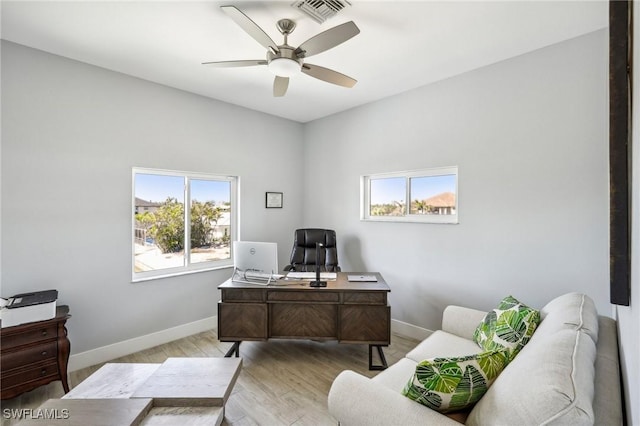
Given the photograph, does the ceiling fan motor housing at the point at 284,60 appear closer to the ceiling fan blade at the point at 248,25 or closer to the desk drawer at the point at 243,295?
the ceiling fan blade at the point at 248,25

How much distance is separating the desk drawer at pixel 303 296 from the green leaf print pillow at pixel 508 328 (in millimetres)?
1175

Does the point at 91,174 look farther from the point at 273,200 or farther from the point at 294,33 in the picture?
the point at 294,33

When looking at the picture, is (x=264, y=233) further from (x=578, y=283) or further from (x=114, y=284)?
(x=578, y=283)

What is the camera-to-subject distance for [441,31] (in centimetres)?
216

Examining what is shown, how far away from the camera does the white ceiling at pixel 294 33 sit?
192 centimetres

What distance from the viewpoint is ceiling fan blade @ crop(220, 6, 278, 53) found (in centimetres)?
162

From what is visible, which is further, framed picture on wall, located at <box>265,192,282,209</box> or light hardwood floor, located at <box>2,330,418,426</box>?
framed picture on wall, located at <box>265,192,282,209</box>

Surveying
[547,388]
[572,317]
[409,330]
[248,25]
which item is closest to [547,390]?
[547,388]

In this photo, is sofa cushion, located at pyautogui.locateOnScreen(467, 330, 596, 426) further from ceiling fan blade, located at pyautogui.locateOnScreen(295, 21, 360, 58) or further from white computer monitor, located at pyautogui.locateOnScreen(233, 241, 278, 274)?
white computer monitor, located at pyautogui.locateOnScreen(233, 241, 278, 274)

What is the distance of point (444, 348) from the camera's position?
2.02m

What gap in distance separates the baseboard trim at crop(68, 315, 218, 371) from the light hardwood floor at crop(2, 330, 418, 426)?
0.18 feet

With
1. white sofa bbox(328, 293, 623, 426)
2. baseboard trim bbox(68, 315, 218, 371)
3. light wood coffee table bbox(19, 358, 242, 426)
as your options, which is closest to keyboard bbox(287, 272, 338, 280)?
light wood coffee table bbox(19, 358, 242, 426)

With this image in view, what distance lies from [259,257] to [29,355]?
1.81 m

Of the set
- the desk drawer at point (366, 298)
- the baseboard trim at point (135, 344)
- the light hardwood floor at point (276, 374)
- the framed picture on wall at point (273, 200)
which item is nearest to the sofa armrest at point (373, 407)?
the light hardwood floor at point (276, 374)
